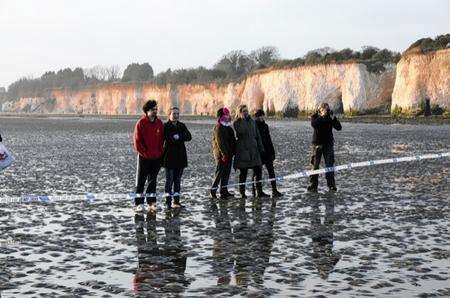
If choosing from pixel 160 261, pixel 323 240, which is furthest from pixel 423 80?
pixel 160 261

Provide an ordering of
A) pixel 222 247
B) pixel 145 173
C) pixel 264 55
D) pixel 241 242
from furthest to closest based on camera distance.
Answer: pixel 264 55, pixel 145 173, pixel 241 242, pixel 222 247

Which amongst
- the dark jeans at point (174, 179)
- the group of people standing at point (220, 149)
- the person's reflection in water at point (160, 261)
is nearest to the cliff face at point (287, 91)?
the group of people standing at point (220, 149)

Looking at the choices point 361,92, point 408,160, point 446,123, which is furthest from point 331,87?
point 408,160

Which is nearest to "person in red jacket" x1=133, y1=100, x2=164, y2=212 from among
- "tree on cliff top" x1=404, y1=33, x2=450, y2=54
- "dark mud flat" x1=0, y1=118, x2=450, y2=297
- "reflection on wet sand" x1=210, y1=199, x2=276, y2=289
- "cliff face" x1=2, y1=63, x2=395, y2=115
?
"dark mud flat" x1=0, y1=118, x2=450, y2=297

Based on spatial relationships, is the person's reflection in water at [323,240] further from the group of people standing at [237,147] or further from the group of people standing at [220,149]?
the group of people standing at [220,149]

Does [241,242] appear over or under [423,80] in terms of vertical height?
under

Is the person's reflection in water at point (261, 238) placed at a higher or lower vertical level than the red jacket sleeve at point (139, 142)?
lower

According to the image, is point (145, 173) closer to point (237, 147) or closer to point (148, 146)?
point (148, 146)

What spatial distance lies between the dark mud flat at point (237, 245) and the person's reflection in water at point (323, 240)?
0.04 feet

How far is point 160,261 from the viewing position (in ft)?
24.5

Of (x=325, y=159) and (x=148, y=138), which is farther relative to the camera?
(x=325, y=159)

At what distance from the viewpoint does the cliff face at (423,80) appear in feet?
213

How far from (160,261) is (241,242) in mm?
1400

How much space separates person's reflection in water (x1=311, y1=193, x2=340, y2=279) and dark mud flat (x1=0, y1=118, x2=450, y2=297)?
0.04 feet
